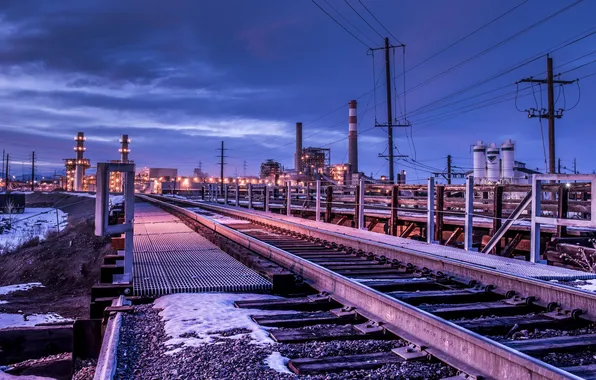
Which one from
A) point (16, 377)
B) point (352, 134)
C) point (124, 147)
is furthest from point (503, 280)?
point (124, 147)

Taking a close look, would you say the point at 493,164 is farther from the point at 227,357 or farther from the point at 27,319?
the point at 227,357

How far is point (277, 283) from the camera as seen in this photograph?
686cm

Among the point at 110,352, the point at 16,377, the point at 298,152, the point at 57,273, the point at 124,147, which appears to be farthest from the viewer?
the point at 124,147

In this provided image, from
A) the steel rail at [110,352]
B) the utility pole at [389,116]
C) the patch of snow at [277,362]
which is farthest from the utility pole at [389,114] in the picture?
the patch of snow at [277,362]

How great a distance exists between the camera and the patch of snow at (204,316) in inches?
183

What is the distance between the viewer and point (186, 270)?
26.4 ft

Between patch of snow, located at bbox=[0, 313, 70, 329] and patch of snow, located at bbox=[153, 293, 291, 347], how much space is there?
5673mm

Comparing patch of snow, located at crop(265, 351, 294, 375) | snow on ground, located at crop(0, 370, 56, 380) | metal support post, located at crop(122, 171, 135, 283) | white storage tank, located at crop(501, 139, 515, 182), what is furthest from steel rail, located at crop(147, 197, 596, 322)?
white storage tank, located at crop(501, 139, 515, 182)

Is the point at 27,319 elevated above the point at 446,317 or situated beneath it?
situated beneath

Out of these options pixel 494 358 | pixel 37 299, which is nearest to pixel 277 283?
pixel 494 358

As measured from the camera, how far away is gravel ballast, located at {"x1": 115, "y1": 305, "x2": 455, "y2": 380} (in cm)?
369

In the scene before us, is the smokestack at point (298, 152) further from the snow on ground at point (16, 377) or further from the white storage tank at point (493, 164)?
the snow on ground at point (16, 377)

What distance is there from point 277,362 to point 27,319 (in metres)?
8.87

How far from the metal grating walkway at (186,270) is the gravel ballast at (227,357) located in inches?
68.2
